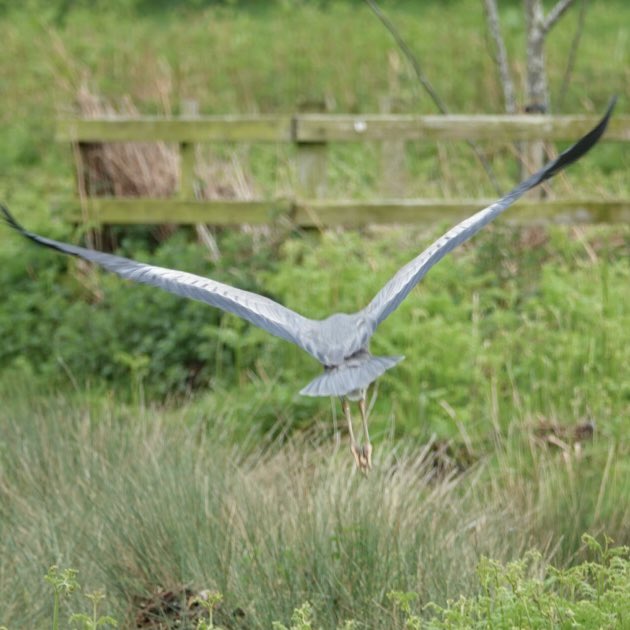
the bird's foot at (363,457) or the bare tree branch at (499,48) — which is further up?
the bare tree branch at (499,48)

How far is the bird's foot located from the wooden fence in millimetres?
3677

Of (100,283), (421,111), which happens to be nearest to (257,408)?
(100,283)

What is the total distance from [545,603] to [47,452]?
8.77ft

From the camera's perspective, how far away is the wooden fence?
7879 mm

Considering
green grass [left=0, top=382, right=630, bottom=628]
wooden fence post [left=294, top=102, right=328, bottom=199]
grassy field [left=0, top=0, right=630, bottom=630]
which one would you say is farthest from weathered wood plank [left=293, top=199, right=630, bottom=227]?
green grass [left=0, top=382, right=630, bottom=628]

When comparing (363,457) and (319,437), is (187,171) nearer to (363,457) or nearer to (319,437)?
(319,437)

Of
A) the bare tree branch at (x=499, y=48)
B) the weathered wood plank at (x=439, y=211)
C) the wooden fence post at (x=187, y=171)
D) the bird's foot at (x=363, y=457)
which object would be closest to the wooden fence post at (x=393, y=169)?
the bare tree branch at (x=499, y=48)

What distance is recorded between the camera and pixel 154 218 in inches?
338

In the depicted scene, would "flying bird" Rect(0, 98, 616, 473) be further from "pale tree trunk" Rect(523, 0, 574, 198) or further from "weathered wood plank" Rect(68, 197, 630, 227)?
"pale tree trunk" Rect(523, 0, 574, 198)

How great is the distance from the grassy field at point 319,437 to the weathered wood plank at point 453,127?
1.99ft

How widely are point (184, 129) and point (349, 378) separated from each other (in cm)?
481

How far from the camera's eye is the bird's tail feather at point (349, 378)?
401 centimetres

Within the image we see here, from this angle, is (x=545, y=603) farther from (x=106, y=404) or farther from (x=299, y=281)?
(x=299, y=281)

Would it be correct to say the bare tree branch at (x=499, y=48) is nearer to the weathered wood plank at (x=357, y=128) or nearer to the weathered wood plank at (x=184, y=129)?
the weathered wood plank at (x=357, y=128)
